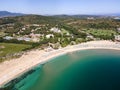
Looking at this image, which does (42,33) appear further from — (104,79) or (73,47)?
(104,79)

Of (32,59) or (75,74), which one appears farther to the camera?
(32,59)

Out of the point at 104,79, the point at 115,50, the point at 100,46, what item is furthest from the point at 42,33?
the point at 104,79

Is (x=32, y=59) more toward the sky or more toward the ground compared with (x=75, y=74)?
more toward the ground

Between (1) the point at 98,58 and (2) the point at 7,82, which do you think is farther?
(1) the point at 98,58

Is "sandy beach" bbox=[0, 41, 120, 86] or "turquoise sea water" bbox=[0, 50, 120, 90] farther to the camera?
"sandy beach" bbox=[0, 41, 120, 86]
